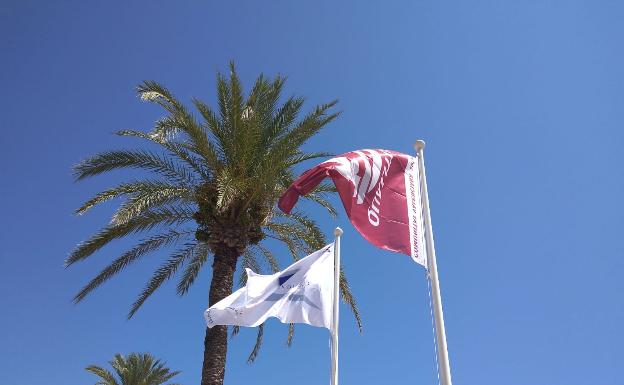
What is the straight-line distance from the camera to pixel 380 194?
7.32m

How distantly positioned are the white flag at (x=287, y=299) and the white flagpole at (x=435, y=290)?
2.63m

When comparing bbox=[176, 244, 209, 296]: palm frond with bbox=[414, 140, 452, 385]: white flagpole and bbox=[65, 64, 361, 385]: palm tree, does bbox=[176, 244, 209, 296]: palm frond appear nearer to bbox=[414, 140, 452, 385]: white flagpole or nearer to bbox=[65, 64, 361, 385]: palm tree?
bbox=[65, 64, 361, 385]: palm tree

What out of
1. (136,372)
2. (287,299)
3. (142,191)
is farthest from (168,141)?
(136,372)

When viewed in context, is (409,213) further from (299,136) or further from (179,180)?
(179,180)

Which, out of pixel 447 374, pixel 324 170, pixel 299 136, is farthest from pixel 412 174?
pixel 299 136

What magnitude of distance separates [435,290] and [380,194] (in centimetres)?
149

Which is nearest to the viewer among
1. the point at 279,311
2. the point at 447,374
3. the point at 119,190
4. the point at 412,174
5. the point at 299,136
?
the point at 447,374

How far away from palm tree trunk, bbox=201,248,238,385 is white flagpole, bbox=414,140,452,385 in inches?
252

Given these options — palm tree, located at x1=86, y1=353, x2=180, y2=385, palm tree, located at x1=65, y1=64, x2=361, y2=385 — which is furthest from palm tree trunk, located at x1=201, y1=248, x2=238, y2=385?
palm tree, located at x1=86, y1=353, x2=180, y2=385

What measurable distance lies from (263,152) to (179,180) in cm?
223

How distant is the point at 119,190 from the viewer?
513 inches

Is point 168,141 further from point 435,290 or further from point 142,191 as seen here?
point 435,290

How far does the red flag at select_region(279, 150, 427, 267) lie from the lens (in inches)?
272

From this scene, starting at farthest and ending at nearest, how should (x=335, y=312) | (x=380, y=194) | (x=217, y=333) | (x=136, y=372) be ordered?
(x=136, y=372) < (x=217, y=333) < (x=335, y=312) < (x=380, y=194)
